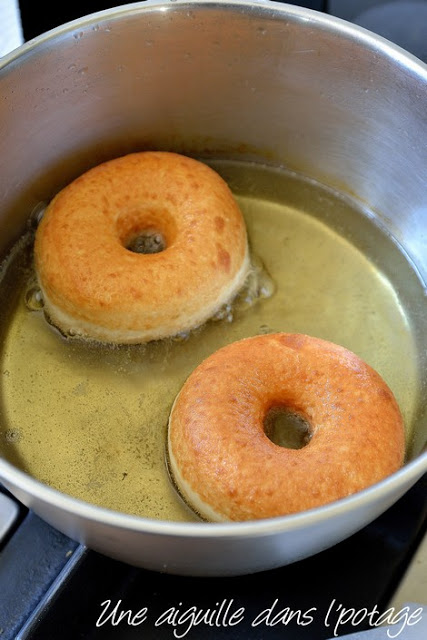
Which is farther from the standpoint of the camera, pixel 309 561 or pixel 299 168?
pixel 299 168

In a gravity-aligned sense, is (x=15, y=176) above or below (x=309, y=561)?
above

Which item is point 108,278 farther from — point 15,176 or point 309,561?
point 309,561

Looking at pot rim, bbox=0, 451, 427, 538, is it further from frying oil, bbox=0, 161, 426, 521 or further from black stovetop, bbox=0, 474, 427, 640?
frying oil, bbox=0, 161, 426, 521

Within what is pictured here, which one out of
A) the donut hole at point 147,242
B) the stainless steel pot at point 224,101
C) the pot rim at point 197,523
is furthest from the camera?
the donut hole at point 147,242

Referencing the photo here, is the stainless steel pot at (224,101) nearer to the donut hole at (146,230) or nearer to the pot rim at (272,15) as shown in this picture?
the pot rim at (272,15)

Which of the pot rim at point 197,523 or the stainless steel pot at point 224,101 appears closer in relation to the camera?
the pot rim at point 197,523

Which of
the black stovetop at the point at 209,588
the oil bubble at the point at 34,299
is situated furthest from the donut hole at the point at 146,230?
the black stovetop at the point at 209,588

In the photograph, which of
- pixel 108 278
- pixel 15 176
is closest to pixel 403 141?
pixel 108 278
